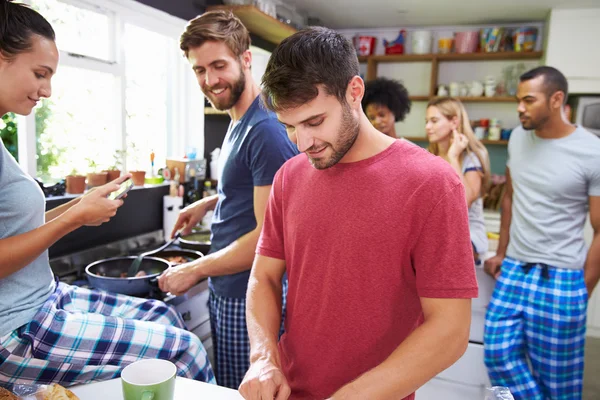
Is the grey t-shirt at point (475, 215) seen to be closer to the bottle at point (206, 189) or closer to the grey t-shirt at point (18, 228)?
the bottle at point (206, 189)

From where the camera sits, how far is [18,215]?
4.03ft

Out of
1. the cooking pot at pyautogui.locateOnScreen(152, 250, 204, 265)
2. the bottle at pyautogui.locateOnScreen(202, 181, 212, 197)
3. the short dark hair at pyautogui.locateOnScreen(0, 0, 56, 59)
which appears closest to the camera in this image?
the short dark hair at pyautogui.locateOnScreen(0, 0, 56, 59)

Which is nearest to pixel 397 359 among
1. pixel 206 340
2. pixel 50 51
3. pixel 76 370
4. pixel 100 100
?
pixel 76 370

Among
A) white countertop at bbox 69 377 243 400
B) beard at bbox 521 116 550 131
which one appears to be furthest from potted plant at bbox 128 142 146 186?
beard at bbox 521 116 550 131

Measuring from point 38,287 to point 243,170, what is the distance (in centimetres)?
71

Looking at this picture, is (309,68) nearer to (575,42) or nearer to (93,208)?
(93,208)

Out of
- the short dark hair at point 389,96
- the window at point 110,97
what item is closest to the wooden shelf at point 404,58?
the short dark hair at point 389,96

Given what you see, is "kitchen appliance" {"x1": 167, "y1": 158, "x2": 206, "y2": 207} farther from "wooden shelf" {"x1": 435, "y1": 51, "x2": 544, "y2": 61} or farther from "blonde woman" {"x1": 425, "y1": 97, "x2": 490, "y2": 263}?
"wooden shelf" {"x1": 435, "y1": 51, "x2": 544, "y2": 61}

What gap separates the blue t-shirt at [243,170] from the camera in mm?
1505

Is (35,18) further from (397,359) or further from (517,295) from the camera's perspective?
(517,295)

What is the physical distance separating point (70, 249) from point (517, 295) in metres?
2.13

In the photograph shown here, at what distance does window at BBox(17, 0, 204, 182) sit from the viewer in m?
2.31

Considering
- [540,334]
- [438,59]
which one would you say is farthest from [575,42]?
[540,334]

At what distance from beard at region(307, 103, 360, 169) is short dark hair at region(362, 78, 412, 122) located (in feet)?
6.23
